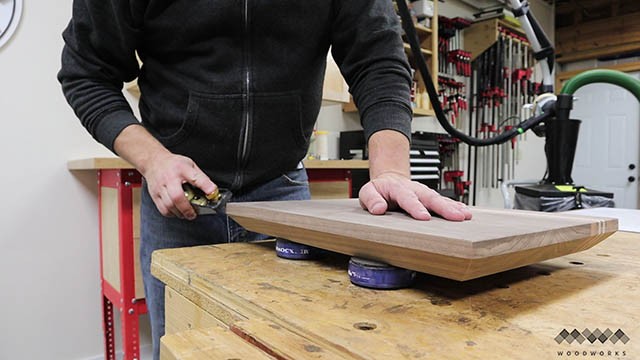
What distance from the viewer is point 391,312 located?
0.40 meters

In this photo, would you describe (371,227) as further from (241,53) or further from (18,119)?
(18,119)

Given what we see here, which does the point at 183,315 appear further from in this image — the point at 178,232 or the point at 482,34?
the point at 482,34

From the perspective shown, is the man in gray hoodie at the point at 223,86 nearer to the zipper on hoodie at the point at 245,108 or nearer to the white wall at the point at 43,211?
the zipper on hoodie at the point at 245,108

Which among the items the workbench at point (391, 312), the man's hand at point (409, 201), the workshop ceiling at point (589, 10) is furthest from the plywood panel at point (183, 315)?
the workshop ceiling at point (589, 10)

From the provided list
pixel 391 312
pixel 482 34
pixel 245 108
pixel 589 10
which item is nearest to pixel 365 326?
pixel 391 312

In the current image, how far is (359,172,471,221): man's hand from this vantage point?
512 mm

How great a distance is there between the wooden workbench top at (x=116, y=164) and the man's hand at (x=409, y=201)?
3.19 feet

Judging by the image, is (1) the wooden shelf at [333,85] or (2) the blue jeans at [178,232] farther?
(1) the wooden shelf at [333,85]

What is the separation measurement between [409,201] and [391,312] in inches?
6.6

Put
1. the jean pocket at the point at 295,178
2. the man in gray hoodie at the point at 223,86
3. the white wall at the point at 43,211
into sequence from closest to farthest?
the man in gray hoodie at the point at 223,86 < the jean pocket at the point at 295,178 < the white wall at the point at 43,211

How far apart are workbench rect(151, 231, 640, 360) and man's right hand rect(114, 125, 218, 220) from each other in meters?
0.08

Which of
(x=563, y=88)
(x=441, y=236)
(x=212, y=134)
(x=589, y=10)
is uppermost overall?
(x=589, y=10)

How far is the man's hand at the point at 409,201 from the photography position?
0.51 meters

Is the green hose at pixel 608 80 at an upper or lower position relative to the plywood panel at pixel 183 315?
upper
